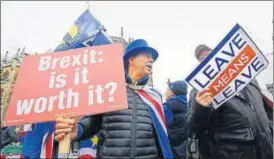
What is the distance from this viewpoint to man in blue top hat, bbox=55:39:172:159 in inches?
93.7

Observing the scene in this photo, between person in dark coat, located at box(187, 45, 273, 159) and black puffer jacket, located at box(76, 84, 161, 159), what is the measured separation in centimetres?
42

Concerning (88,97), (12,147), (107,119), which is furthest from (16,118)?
(12,147)

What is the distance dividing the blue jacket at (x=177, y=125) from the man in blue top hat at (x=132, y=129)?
1.16 m

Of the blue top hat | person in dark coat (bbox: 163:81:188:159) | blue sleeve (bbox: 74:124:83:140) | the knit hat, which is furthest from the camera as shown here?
the knit hat

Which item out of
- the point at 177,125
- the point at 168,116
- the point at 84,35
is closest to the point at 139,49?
the point at 168,116

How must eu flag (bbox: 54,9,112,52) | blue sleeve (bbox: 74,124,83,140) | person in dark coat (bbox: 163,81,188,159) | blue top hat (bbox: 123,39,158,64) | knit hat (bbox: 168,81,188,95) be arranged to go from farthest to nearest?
eu flag (bbox: 54,9,112,52) < knit hat (bbox: 168,81,188,95) < person in dark coat (bbox: 163,81,188,159) < blue top hat (bbox: 123,39,158,64) < blue sleeve (bbox: 74,124,83,140)

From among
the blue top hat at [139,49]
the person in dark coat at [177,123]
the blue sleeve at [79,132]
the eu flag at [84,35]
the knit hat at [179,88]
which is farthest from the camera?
the eu flag at [84,35]

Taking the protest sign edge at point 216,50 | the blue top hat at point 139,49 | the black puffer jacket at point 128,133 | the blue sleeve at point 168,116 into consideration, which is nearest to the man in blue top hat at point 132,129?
the black puffer jacket at point 128,133

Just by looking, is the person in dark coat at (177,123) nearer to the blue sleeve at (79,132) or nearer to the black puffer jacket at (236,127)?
the black puffer jacket at (236,127)

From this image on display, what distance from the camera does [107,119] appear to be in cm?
253

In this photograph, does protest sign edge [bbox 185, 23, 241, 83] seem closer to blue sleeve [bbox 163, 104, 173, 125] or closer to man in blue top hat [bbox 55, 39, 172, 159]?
man in blue top hat [bbox 55, 39, 172, 159]

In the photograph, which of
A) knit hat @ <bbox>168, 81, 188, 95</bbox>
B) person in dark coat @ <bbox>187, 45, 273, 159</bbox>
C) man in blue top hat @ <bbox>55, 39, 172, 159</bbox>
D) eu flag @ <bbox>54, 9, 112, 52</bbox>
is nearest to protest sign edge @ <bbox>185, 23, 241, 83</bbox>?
person in dark coat @ <bbox>187, 45, 273, 159</bbox>

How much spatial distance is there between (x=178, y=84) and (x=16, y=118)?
2440mm

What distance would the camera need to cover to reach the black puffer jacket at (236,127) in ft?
8.07
